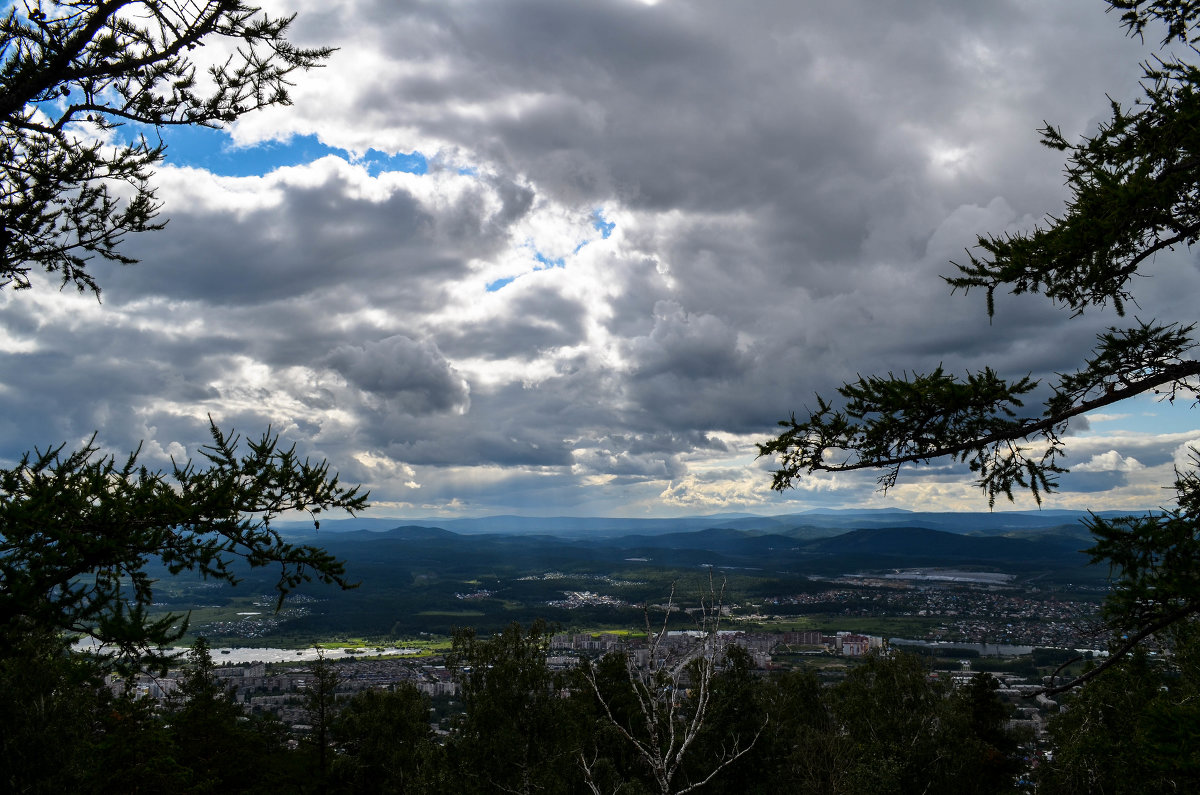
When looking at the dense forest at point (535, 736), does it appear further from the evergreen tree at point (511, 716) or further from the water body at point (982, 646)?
the water body at point (982, 646)

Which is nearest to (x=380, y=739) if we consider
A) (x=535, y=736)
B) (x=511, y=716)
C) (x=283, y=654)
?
(x=511, y=716)

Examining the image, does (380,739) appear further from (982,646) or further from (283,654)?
(982,646)

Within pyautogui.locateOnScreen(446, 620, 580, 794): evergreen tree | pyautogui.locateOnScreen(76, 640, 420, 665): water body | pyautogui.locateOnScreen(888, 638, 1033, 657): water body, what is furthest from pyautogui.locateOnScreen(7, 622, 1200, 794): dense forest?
pyautogui.locateOnScreen(76, 640, 420, 665): water body

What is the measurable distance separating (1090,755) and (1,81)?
1137 inches

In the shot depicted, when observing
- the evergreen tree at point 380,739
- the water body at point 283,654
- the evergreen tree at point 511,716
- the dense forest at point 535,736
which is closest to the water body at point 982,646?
the dense forest at point 535,736

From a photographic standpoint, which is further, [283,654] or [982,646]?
[283,654]

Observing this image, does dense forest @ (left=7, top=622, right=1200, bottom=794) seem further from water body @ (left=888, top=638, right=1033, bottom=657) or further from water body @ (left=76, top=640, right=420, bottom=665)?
water body @ (left=76, top=640, right=420, bottom=665)

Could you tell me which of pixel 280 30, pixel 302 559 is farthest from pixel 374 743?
pixel 280 30

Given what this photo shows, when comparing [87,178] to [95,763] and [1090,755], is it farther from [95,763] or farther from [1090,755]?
[1090,755]

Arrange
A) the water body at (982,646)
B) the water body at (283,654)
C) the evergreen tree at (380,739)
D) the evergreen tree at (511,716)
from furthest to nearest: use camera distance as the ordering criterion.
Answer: the water body at (283,654), the water body at (982,646), the evergreen tree at (380,739), the evergreen tree at (511,716)

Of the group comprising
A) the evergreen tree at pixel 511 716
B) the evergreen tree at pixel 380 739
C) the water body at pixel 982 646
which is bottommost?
the water body at pixel 982 646

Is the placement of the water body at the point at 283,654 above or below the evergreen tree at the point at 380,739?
below

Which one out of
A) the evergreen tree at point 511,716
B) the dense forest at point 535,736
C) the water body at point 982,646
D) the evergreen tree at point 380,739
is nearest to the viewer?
the dense forest at point 535,736

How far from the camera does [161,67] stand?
23.9 feet
